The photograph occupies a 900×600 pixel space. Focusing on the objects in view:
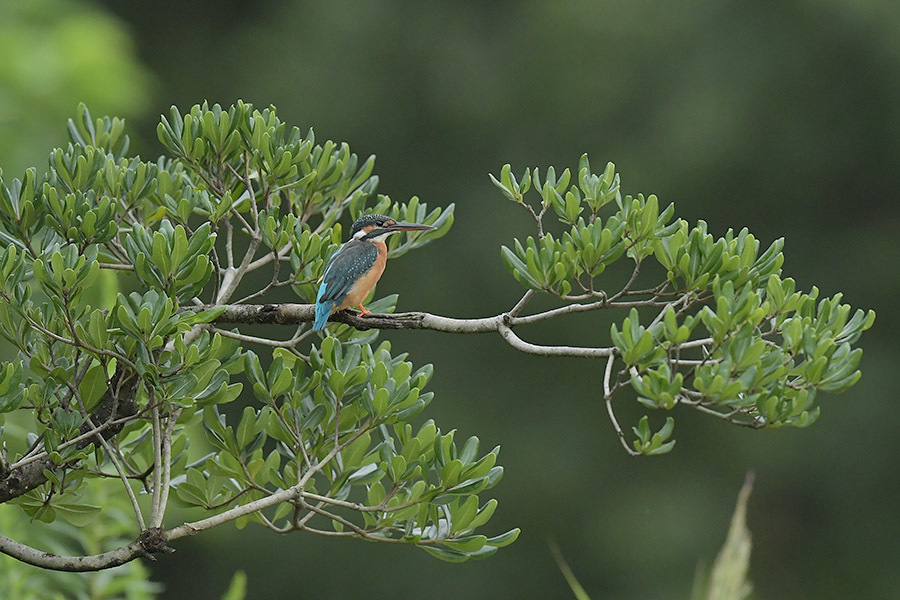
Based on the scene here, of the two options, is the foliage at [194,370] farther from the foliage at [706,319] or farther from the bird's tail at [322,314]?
the foliage at [706,319]

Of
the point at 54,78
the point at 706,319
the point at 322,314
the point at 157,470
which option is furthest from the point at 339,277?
the point at 54,78

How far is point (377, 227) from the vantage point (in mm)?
4020

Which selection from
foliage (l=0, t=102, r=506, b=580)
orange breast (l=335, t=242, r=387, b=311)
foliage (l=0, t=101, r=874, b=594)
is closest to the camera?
foliage (l=0, t=101, r=874, b=594)

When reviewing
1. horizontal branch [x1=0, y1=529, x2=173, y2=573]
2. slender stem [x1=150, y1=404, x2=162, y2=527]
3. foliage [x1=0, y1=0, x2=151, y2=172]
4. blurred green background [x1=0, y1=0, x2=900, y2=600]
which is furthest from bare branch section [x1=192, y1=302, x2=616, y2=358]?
blurred green background [x1=0, y1=0, x2=900, y2=600]

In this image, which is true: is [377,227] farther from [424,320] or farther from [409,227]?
[424,320]

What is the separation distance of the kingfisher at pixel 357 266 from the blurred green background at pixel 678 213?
406 inches

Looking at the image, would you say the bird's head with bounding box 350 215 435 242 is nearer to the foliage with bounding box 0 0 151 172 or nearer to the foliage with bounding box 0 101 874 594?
the foliage with bounding box 0 101 874 594

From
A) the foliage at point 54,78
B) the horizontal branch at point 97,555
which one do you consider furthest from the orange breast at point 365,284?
the foliage at point 54,78

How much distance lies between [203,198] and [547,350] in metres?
1.16

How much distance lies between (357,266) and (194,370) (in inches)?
36.4

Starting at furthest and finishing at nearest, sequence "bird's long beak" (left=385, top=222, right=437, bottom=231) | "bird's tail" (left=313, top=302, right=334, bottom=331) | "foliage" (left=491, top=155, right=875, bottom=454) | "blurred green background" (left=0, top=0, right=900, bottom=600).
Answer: "blurred green background" (left=0, top=0, right=900, bottom=600) < "bird's long beak" (left=385, top=222, right=437, bottom=231) < "bird's tail" (left=313, top=302, right=334, bottom=331) < "foliage" (left=491, top=155, right=875, bottom=454)

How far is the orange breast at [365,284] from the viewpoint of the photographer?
146 inches

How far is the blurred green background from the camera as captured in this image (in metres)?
15.0

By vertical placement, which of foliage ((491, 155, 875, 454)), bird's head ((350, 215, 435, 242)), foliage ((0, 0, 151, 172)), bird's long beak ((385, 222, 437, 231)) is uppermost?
foliage ((0, 0, 151, 172))
